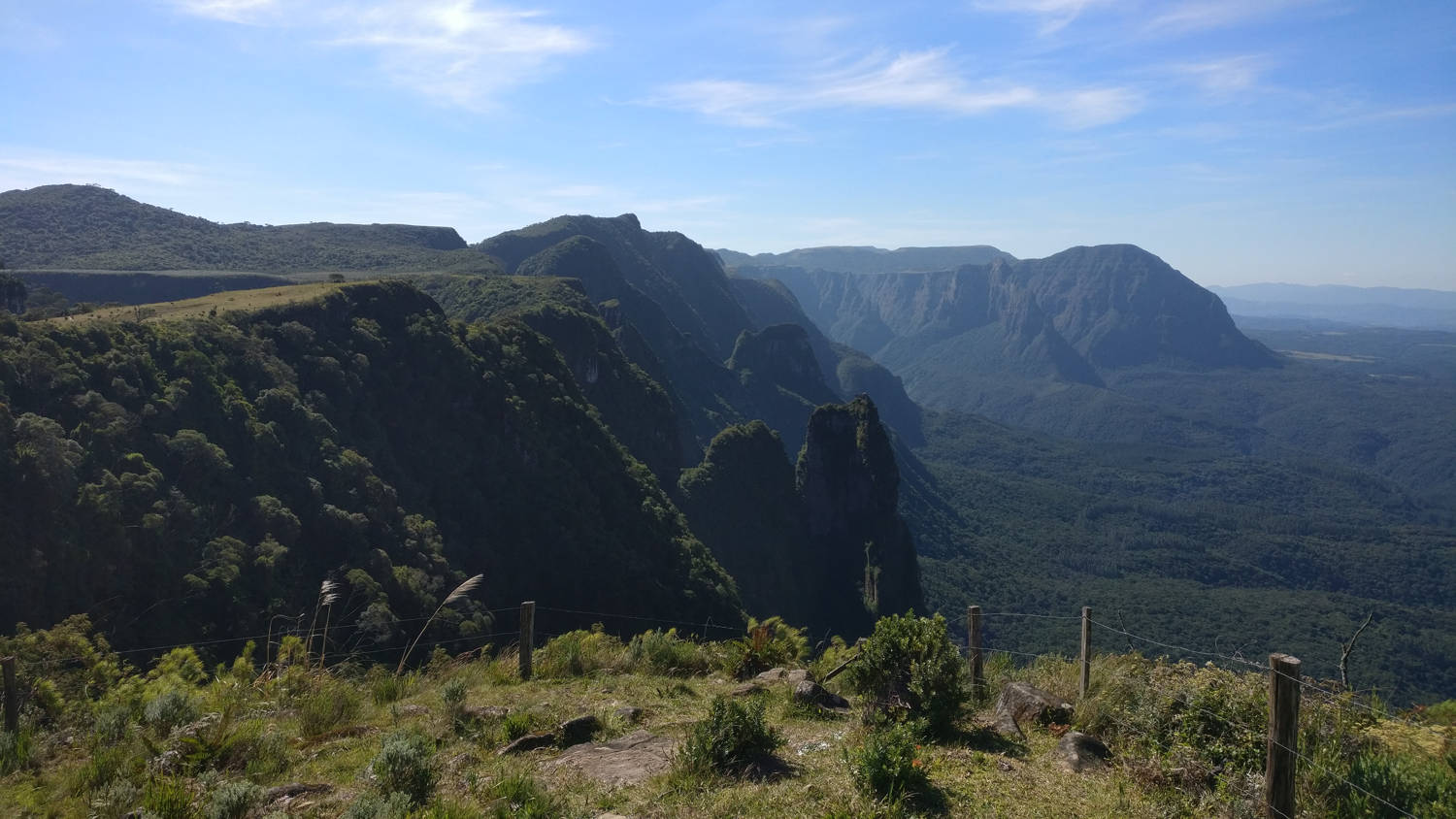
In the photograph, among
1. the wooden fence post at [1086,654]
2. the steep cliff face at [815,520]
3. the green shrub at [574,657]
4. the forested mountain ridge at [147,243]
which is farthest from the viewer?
the forested mountain ridge at [147,243]

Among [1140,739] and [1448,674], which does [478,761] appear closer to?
[1140,739]

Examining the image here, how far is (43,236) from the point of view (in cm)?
7806

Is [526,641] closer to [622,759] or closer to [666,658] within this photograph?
[666,658]

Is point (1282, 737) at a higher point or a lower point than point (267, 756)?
higher

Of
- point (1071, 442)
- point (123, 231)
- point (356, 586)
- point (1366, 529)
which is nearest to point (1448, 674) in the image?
point (1366, 529)

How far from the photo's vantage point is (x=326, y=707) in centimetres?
893

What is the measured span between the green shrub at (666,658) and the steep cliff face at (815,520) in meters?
50.7

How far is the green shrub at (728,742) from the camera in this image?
7.44 meters

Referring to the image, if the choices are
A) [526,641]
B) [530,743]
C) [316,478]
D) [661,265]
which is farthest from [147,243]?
[661,265]

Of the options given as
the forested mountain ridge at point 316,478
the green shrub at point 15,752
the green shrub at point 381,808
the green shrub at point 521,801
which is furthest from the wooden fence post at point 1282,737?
the forested mountain ridge at point 316,478

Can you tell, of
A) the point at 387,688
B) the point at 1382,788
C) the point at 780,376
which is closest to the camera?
the point at 1382,788

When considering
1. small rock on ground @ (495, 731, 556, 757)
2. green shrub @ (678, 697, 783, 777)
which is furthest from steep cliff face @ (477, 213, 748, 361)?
green shrub @ (678, 697, 783, 777)

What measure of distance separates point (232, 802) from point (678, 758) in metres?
3.85

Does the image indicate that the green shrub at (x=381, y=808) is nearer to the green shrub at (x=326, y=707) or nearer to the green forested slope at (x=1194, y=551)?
the green shrub at (x=326, y=707)
